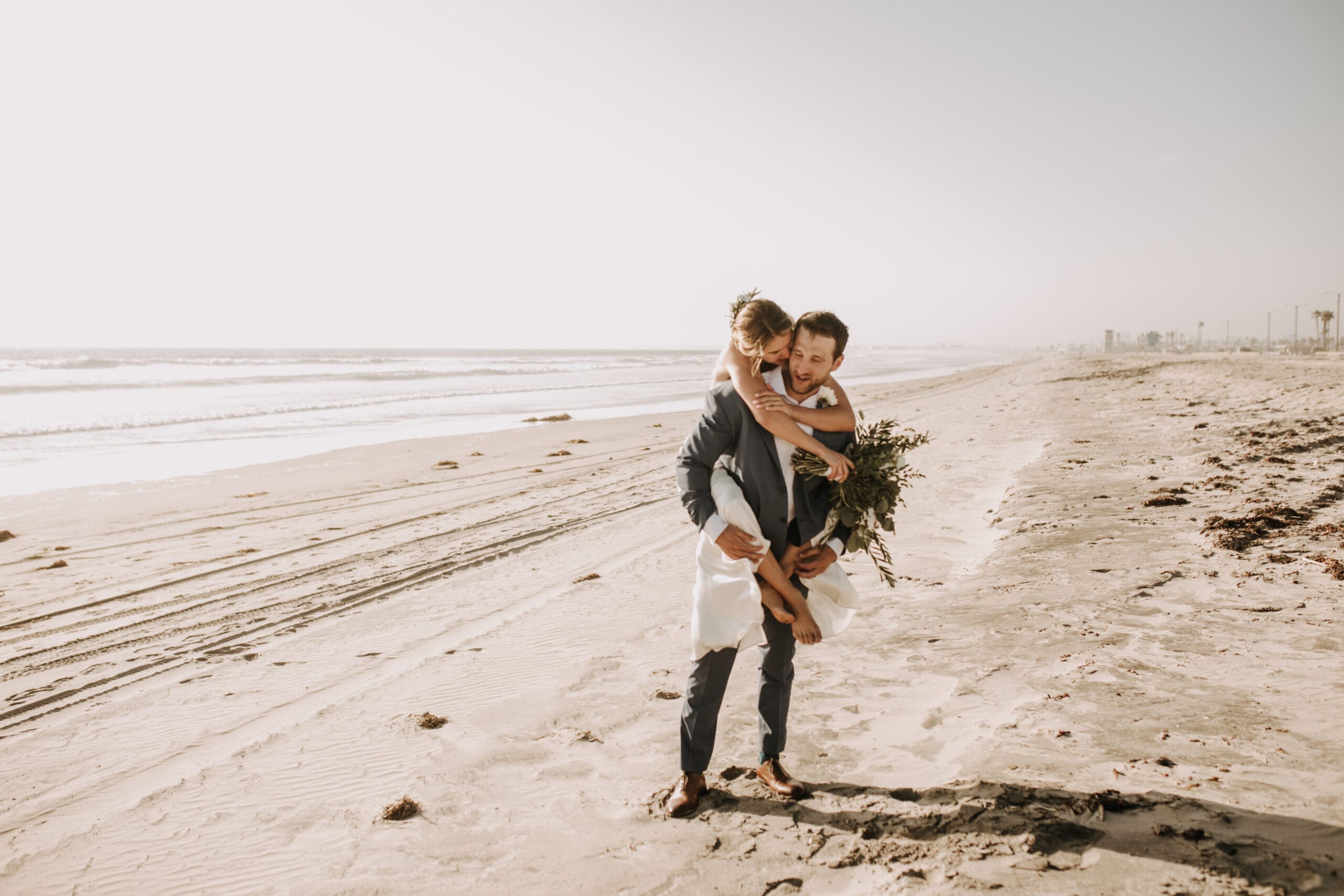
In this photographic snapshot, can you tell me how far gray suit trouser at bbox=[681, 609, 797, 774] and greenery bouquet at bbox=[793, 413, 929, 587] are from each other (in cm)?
33

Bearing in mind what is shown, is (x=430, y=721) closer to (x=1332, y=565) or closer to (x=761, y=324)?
(x=761, y=324)

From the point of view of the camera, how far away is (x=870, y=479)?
2.96m

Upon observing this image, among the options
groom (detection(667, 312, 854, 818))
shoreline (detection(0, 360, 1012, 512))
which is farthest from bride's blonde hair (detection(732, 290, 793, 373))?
shoreline (detection(0, 360, 1012, 512))

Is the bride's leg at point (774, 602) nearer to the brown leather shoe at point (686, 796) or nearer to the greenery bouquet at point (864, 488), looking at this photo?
the greenery bouquet at point (864, 488)

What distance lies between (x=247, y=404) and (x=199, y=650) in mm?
21138

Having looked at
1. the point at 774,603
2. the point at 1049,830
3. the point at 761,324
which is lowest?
the point at 1049,830

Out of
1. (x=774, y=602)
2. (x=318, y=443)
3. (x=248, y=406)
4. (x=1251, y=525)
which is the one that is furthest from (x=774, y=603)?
(x=248, y=406)

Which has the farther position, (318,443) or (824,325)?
(318,443)

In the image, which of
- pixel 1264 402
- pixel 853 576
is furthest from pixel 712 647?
pixel 1264 402

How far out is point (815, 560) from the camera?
299 centimetres

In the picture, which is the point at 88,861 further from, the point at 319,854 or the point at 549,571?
the point at 549,571

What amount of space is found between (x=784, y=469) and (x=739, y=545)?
38cm

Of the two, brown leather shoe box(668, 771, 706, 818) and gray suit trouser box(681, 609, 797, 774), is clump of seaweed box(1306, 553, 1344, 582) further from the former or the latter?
brown leather shoe box(668, 771, 706, 818)

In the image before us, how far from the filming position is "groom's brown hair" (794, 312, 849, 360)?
286 cm
